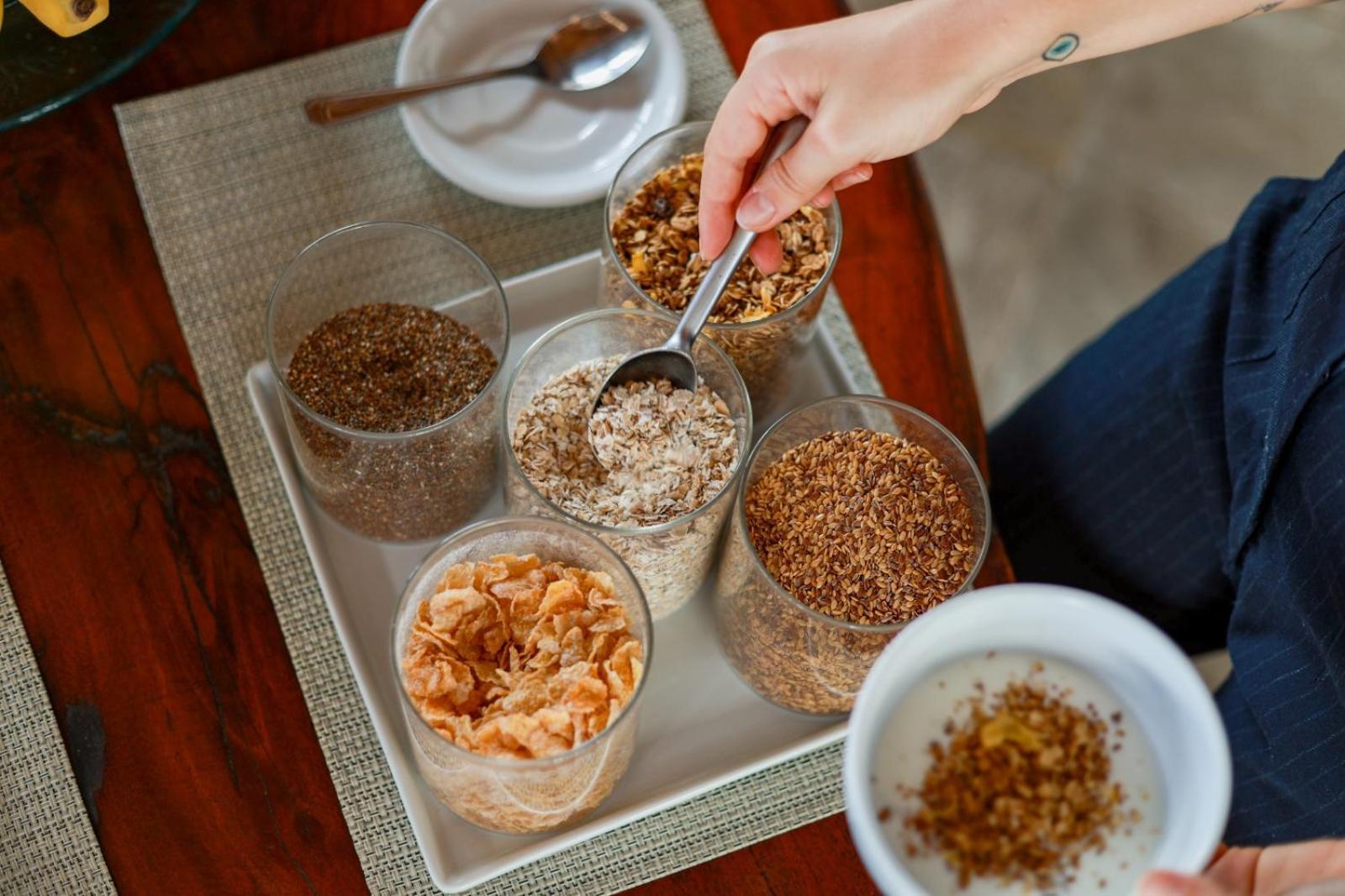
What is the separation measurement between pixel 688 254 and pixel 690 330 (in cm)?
12

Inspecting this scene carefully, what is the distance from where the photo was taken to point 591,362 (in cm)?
100

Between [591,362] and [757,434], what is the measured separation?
7.4 inches

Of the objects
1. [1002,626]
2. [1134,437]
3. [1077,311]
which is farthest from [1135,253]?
[1002,626]

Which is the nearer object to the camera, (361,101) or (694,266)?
(694,266)

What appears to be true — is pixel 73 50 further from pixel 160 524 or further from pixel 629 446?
pixel 629 446

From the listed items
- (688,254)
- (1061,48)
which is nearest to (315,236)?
(688,254)

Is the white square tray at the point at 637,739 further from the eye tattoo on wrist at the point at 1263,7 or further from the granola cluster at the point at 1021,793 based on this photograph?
the eye tattoo on wrist at the point at 1263,7

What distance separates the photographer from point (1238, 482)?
1.10 metres

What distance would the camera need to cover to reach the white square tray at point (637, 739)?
0.92 m

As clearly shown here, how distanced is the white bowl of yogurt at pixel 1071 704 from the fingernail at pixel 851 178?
1.48ft

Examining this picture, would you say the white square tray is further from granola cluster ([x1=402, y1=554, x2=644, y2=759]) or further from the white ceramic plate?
the white ceramic plate


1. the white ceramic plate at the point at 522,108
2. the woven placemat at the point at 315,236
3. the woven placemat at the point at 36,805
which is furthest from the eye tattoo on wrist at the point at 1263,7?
the woven placemat at the point at 36,805

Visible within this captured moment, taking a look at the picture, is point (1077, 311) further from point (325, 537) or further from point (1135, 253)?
point (325, 537)

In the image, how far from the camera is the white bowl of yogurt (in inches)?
25.7
